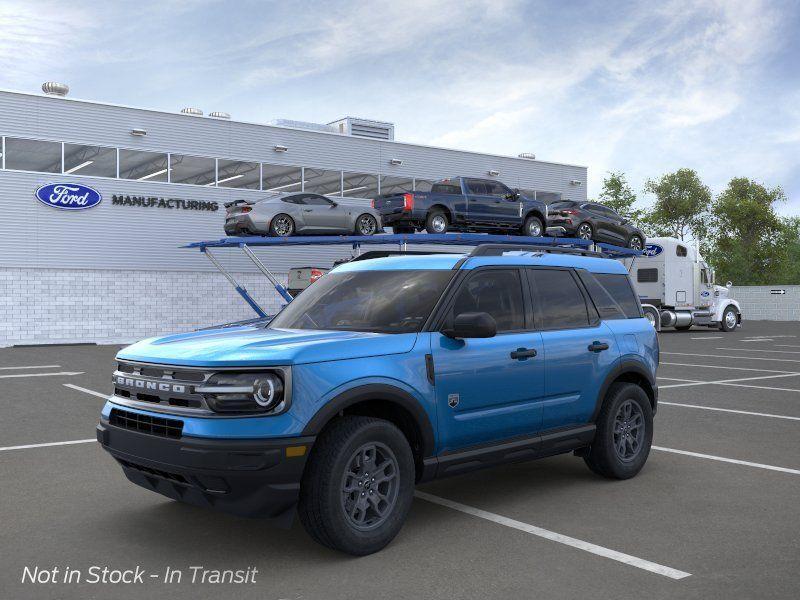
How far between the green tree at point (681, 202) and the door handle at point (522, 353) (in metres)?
68.2

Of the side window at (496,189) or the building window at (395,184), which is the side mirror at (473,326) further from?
the building window at (395,184)

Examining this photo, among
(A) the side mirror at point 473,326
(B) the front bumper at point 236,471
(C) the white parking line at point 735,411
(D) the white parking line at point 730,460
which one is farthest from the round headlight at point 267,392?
(C) the white parking line at point 735,411

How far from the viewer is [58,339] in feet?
88.4

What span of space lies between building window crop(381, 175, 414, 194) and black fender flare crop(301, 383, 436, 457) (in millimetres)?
29613

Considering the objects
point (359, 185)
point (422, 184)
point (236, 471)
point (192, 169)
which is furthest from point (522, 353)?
point (422, 184)

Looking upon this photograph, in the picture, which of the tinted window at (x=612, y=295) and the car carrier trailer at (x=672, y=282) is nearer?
the tinted window at (x=612, y=295)

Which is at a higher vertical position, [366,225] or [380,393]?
[366,225]

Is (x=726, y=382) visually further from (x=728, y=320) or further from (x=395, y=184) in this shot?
(x=395, y=184)

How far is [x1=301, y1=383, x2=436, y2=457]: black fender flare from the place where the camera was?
4.48 metres

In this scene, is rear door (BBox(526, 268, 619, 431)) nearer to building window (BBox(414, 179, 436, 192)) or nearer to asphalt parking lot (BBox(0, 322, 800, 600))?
asphalt parking lot (BBox(0, 322, 800, 600))

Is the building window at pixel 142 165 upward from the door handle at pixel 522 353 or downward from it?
upward

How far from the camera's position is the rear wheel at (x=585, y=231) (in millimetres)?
25469

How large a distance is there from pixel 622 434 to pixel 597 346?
33.4 inches

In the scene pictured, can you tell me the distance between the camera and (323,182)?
32.8m
